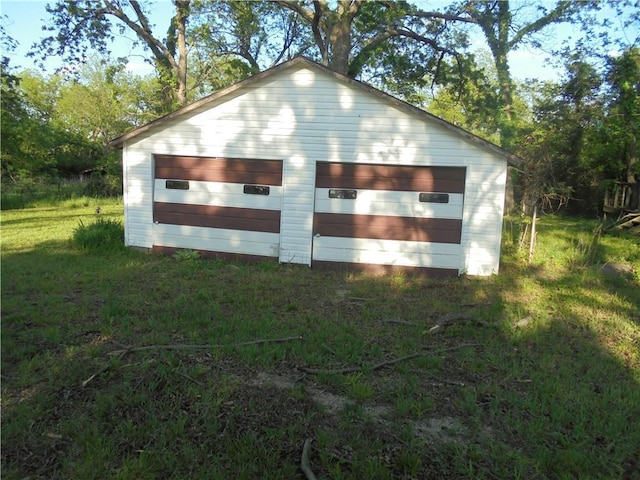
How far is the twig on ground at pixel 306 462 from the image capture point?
2750mm

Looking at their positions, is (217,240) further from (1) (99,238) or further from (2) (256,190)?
(1) (99,238)

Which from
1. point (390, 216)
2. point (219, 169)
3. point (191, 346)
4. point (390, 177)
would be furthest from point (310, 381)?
point (219, 169)

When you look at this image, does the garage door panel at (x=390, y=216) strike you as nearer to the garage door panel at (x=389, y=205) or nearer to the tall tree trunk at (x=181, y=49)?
the garage door panel at (x=389, y=205)

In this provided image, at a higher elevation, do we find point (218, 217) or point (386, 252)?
point (218, 217)

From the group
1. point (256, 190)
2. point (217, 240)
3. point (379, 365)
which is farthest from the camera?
point (217, 240)

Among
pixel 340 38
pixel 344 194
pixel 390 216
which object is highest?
pixel 340 38

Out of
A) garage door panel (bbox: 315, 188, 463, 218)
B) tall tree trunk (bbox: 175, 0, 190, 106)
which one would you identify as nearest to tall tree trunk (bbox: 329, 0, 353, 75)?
tall tree trunk (bbox: 175, 0, 190, 106)

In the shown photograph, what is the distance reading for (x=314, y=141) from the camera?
9117 mm

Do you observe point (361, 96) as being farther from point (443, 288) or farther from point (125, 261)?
point (125, 261)

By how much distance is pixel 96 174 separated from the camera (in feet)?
85.0

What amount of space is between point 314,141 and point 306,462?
7.17 metres

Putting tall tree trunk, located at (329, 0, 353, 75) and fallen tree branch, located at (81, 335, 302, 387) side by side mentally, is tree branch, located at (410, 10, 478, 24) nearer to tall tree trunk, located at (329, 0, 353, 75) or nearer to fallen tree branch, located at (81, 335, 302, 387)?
tall tree trunk, located at (329, 0, 353, 75)

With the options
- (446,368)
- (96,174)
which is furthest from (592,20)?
(96,174)

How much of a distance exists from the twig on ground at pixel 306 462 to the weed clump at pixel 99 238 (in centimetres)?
804
